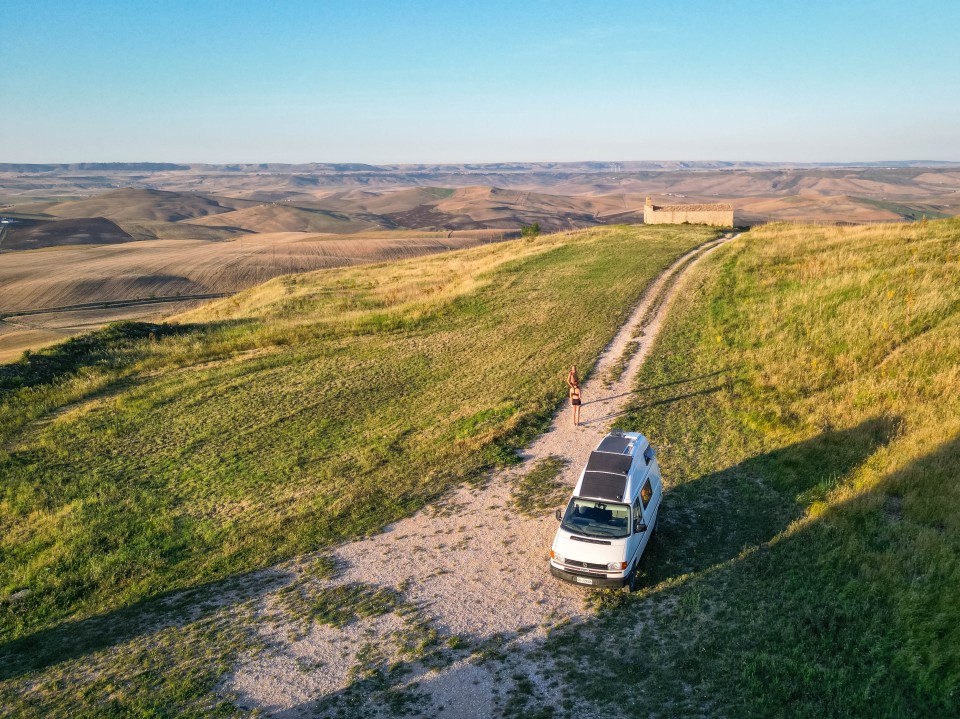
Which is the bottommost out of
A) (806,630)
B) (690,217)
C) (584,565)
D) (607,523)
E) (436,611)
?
(436,611)

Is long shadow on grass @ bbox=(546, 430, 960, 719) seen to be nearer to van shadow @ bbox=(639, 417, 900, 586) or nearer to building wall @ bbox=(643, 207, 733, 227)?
van shadow @ bbox=(639, 417, 900, 586)

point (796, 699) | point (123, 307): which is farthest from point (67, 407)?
point (123, 307)

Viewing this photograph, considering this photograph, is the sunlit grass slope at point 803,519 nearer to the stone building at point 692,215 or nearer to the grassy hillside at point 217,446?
the grassy hillside at point 217,446

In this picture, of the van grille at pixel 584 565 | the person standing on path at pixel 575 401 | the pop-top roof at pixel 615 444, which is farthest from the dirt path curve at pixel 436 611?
the person standing on path at pixel 575 401

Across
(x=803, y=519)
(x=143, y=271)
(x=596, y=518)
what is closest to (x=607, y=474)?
(x=596, y=518)

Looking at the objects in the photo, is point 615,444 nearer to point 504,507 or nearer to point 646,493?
point 646,493
